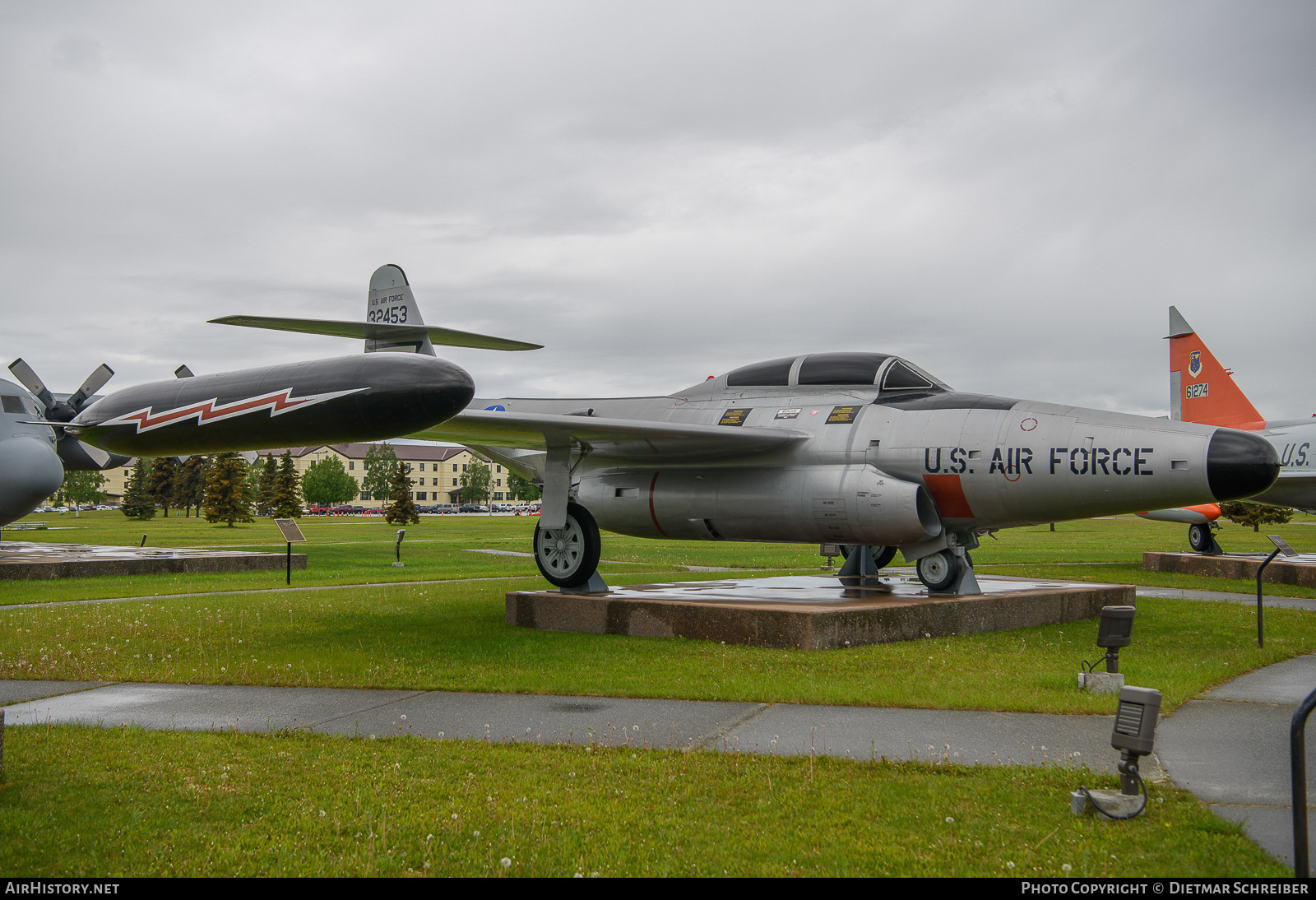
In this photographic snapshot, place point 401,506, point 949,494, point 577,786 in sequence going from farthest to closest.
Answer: point 401,506
point 949,494
point 577,786

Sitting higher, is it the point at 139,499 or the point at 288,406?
the point at 288,406

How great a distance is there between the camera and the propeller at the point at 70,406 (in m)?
20.8

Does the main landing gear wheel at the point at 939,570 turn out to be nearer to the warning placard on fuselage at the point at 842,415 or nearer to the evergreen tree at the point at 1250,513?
the warning placard on fuselage at the point at 842,415

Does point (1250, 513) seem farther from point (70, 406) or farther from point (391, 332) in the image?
point (70, 406)

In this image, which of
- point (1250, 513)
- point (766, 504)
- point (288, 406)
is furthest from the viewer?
point (1250, 513)

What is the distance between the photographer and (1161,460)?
10.3m

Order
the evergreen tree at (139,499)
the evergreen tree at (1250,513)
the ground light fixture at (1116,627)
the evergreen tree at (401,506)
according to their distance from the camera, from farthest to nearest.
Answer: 1. the evergreen tree at (139,499)
2. the evergreen tree at (401,506)
3. the evergreen tree at (1250,513)
4. the ground light fixture at (1116,627)

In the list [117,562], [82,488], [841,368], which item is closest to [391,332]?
[841,368]

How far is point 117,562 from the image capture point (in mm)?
21422

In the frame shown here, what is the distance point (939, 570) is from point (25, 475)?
16.9 metres

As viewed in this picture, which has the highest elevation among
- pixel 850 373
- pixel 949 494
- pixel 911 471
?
pixel 850 373

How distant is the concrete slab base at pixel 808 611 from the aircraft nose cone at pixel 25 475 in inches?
447

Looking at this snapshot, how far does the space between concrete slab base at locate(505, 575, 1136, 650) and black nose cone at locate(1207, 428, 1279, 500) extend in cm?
306

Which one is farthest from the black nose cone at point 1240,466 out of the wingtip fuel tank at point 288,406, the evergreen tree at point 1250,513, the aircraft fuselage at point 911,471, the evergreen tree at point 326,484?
the evergreen tree at point 326,484
